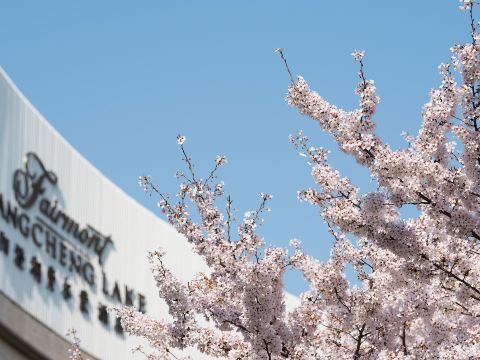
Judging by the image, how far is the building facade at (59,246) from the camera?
108ft

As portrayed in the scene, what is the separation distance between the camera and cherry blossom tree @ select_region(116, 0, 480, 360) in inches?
398

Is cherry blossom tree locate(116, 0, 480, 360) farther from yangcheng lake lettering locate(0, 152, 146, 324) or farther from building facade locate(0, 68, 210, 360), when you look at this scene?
yangcheng lake lettering locate(0, 152, 146, 324)

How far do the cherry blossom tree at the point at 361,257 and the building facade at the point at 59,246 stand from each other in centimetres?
1751

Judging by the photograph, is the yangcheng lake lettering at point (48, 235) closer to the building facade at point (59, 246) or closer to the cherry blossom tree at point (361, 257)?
the building facade at point (59, 246)

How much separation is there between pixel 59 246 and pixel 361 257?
26.5 meters

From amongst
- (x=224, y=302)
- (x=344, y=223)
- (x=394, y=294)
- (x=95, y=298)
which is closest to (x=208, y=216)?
(x=224, y=302)

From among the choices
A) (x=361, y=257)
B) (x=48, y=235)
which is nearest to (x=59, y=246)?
(x=48, y=235)

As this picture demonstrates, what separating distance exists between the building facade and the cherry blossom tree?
17.5m

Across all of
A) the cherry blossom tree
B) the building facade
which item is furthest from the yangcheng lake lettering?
the cherry blossom tree

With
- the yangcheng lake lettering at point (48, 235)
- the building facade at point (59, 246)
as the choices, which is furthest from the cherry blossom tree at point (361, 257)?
the yangcheng lake lettering at point (48, 235)

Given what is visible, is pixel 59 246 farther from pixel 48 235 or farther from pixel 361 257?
pixel 361 257

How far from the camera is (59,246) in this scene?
3697 centimetres

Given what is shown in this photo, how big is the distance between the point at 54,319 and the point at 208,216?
25190mm

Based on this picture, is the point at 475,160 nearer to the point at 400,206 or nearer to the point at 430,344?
the point at 400,206
